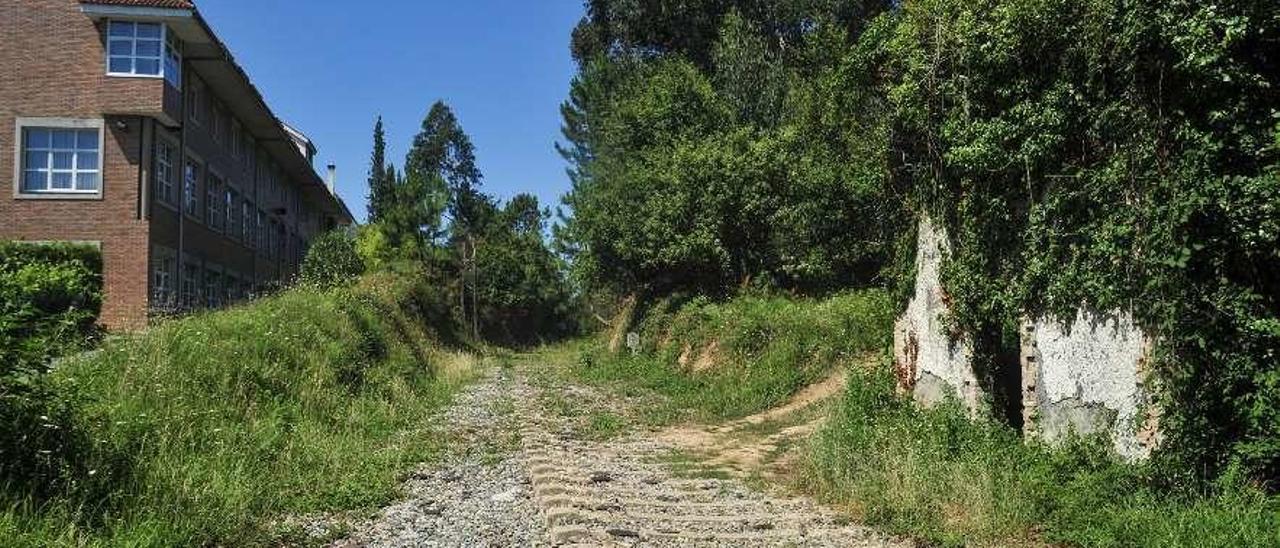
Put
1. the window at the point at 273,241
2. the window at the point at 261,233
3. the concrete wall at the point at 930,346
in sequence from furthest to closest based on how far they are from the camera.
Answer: the window at the point at 273,241, the window at the point at 261,233, the concrete wall at the point at 930,346

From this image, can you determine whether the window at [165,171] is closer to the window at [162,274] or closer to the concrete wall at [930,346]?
the window at [162,274]

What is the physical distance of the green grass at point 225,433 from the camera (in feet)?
23.5

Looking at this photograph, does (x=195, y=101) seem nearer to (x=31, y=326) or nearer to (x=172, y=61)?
(x=172, y=61)

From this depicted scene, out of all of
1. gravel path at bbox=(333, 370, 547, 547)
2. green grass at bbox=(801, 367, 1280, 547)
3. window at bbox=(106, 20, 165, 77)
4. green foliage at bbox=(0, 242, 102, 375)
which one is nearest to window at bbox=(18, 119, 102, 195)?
window at bbox=(106, 20, 165, 77)

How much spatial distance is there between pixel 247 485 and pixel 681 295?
21121 mm

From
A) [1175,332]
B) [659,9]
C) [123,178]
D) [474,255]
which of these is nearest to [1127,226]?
[1175,332]

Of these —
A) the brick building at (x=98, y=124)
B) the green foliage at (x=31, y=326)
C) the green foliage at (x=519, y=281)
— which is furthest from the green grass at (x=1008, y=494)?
the green foliage at (x=519, y=281)

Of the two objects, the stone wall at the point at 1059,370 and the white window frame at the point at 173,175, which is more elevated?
the white window frame at the point at 173,175

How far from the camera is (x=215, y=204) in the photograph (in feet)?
105

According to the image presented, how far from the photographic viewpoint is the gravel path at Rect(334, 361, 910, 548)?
7.77 m

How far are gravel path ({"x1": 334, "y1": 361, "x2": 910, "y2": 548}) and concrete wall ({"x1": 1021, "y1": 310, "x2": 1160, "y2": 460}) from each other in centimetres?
214

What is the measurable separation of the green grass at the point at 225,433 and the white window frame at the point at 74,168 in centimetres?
877

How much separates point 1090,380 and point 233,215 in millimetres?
32400

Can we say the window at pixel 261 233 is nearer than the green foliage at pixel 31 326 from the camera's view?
No
